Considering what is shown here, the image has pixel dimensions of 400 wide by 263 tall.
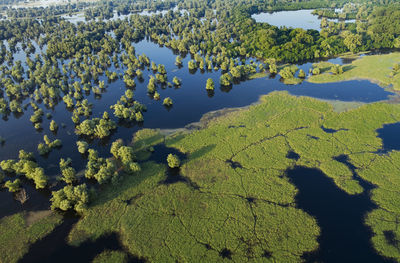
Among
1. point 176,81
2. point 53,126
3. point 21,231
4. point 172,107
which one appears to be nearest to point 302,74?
point 176,81

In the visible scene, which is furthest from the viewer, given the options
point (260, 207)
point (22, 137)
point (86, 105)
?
point (86, 105)

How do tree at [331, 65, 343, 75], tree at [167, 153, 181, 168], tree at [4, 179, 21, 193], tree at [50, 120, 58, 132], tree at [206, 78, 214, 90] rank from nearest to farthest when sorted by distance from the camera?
tree at [4, 179, 21, 193] → tree at [167, 153, 181, 168] → tree at [50, 120, 58, 132] → tree at [206, 78, 214, 90] → tree at [331, 65, 343, 75]

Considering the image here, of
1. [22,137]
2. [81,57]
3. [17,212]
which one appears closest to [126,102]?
[22,137]

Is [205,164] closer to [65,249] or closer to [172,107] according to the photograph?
[65,249]

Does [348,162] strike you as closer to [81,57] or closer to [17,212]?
[17,212]

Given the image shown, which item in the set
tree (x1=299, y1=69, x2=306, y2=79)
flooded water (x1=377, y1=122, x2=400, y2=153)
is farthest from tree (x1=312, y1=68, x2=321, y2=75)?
flooded water (x1=377, y1=122, x2=400, y2=153)

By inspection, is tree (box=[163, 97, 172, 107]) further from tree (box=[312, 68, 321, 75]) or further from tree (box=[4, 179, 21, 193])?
tree (box=[312, 68, 321, 75])
